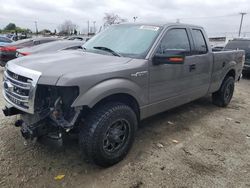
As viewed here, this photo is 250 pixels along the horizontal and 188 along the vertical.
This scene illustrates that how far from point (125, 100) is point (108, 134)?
0.54 m

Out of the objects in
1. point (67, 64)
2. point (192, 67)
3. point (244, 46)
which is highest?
point (244, 46)

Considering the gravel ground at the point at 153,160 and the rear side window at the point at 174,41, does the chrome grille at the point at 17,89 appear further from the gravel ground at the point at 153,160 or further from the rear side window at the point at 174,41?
the rear side window at the point at 174,41

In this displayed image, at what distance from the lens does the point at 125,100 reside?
3.29m

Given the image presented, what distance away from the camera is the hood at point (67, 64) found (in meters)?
2.61

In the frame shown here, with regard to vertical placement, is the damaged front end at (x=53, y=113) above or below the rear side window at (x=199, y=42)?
below

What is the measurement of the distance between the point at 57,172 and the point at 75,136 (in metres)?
0.53

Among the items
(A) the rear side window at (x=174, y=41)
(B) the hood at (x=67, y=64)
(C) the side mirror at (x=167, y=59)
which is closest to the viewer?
(B) the hood at (x=67, y=64)

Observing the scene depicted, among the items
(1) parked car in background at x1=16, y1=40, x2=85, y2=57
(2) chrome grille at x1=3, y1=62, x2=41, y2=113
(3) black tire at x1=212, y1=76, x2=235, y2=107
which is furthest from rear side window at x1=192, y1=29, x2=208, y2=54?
(1) parked car in background at x1=16, y1=40, x2=85, y2=57

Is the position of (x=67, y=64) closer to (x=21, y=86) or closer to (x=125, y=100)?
(x=21, y=86)

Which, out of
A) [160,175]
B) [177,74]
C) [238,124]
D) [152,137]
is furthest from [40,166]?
[238,124]

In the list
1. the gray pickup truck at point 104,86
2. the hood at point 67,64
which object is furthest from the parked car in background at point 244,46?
the hood at point 67,64

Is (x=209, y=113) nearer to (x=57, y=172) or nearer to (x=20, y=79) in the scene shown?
(x=57, y=172)

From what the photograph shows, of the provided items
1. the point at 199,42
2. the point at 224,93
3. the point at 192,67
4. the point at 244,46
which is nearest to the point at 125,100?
the point at 192,67

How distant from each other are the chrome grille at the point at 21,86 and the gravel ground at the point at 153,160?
623 millimetres
